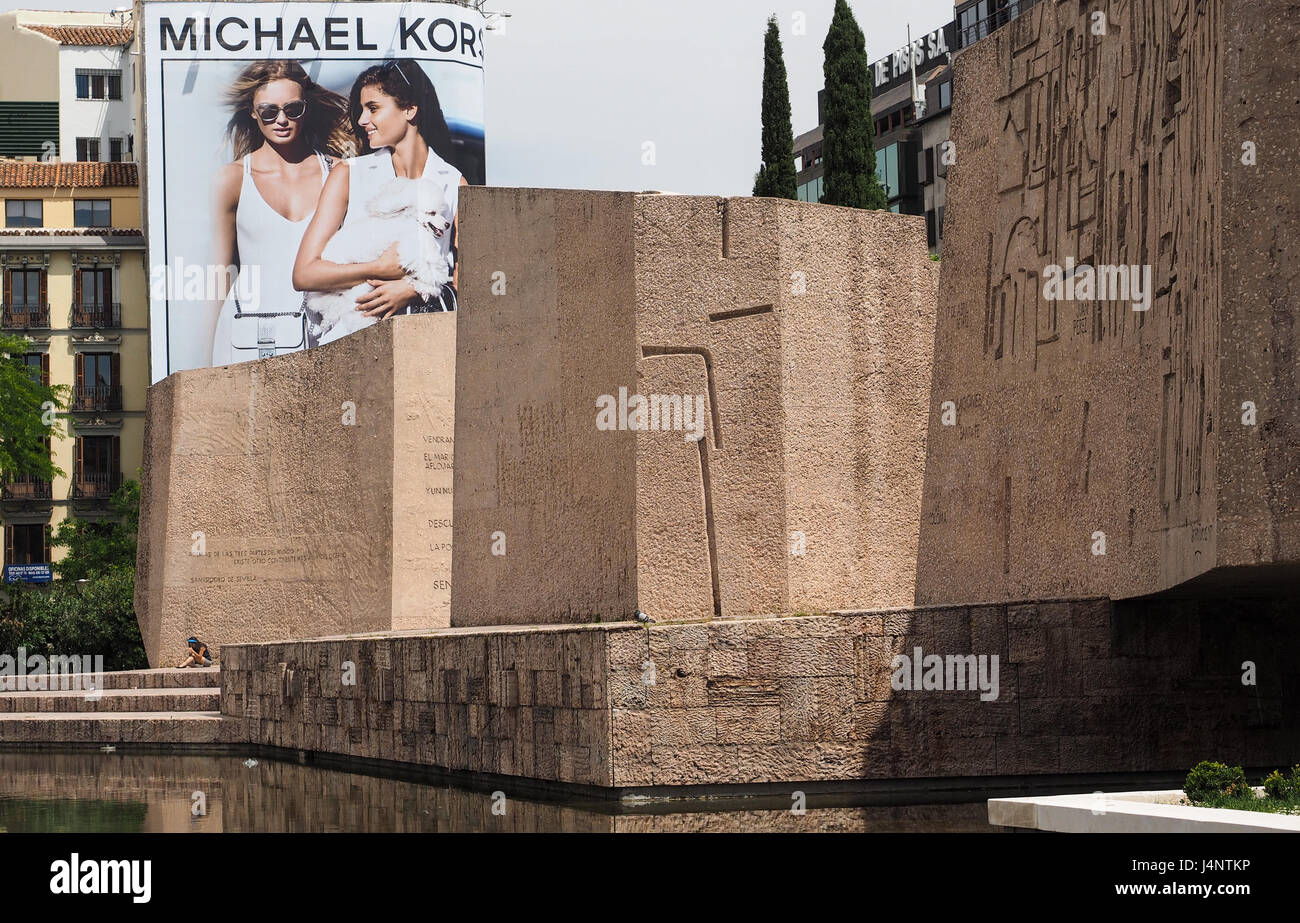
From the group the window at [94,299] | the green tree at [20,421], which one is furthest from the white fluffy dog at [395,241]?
the green tree at [20,421]

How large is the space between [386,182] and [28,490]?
1269 centimetres

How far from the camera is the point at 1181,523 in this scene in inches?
467

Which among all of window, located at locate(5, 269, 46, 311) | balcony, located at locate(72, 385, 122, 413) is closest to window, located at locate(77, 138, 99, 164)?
window, located at locate(5, 269, 46, 311)

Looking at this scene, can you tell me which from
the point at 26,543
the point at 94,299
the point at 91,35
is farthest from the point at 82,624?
the point at 91,35

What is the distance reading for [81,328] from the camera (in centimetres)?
5088

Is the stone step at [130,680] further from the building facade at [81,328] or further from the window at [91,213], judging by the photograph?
the window at [91,213]

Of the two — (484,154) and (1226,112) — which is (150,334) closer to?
(484,154)

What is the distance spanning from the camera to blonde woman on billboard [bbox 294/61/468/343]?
49.5 meters

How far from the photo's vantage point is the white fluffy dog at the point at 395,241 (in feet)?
162

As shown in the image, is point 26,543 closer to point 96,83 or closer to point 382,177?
point 382,177

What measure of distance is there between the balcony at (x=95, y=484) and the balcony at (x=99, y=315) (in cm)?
404

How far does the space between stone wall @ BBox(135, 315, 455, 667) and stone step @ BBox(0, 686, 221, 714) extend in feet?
4.86

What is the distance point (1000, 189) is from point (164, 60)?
3929 centimetres

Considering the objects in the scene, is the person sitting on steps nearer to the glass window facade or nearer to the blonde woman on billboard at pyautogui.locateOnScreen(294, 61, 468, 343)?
the blonde woman on billboard at pyautogui.locateOnScreen(294, 61, 468, 343)
